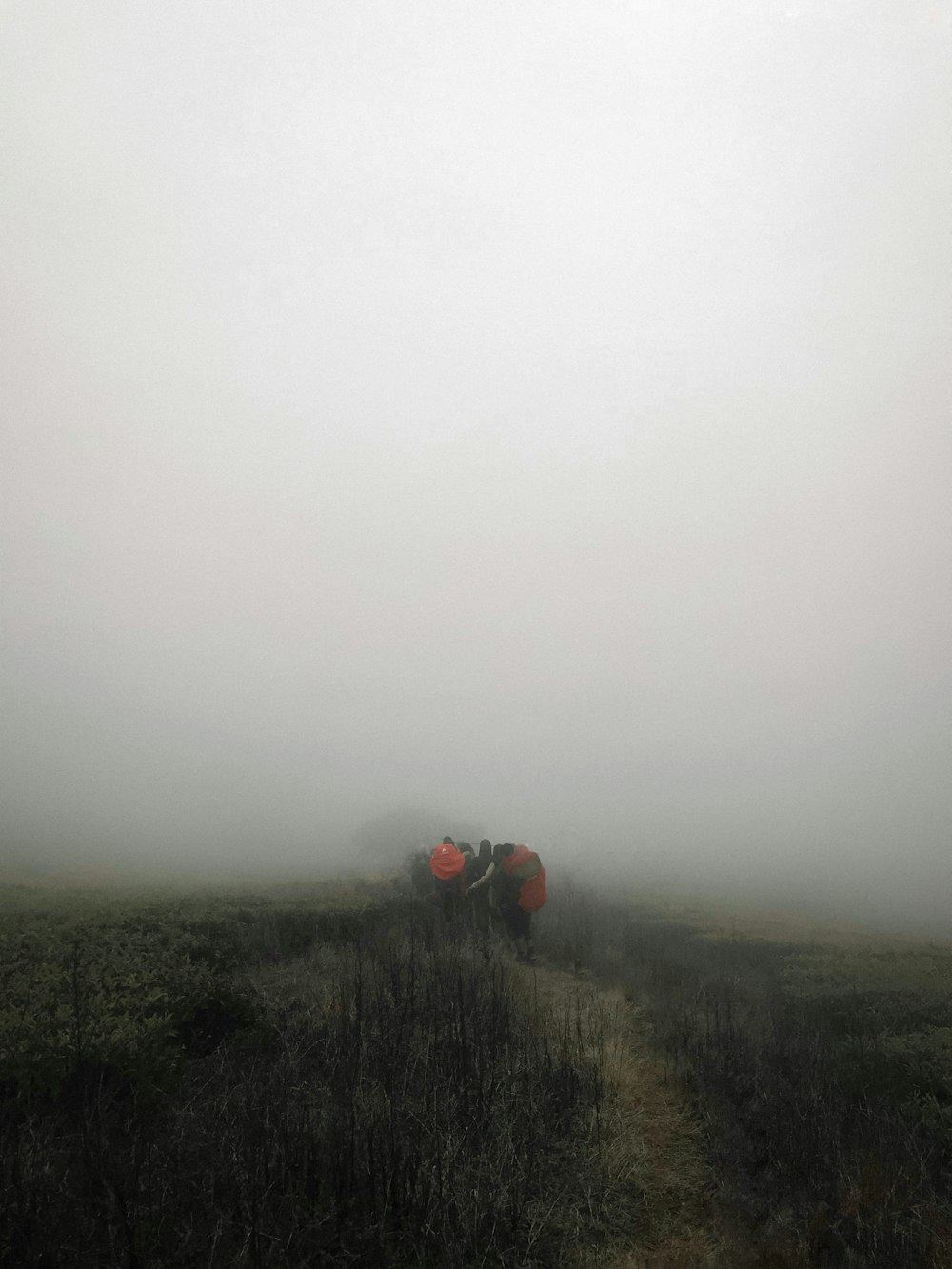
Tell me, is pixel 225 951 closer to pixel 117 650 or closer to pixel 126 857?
pixel 126 857

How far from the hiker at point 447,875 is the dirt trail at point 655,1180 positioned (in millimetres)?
6570

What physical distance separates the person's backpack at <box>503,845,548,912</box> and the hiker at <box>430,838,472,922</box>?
4.81ft

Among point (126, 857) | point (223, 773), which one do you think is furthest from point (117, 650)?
point (126, 857)

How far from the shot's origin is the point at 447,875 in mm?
15094

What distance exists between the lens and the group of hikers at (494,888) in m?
14.1

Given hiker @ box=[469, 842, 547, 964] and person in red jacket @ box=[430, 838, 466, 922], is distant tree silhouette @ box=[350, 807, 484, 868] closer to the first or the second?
person in red jacket @ box=[430, 838, 466, 922]

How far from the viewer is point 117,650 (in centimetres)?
13150

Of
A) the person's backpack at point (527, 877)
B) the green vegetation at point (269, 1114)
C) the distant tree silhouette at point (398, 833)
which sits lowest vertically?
the distant tree silhouette at point (398, 833)

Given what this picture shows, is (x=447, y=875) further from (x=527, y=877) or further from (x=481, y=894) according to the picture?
(x=527, y=877)

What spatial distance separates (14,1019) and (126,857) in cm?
3770

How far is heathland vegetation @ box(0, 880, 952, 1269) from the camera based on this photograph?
14.2ft

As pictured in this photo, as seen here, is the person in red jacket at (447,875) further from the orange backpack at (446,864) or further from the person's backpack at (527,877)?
the person's backpack at (527,877)

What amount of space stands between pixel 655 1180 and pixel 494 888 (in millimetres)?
8516

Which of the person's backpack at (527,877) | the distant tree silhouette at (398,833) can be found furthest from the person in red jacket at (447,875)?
the distant tree silhouette at (398,833)
